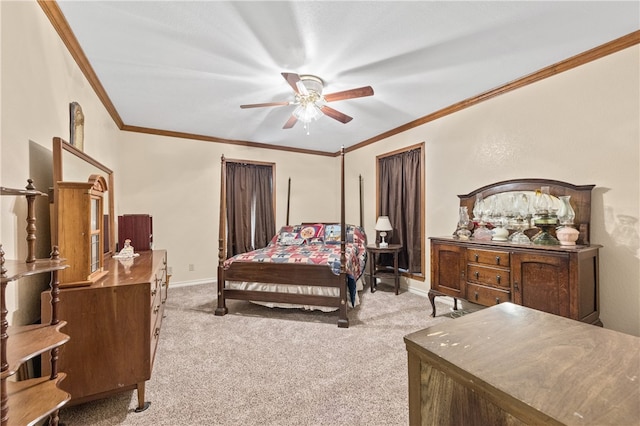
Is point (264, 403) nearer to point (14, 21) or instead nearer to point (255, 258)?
point (255, 258)

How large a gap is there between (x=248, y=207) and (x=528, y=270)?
12.9 feet

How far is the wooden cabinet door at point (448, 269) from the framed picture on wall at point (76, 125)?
338 cm

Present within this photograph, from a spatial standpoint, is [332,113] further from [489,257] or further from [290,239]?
[290,239]

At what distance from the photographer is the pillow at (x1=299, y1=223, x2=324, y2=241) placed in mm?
4613

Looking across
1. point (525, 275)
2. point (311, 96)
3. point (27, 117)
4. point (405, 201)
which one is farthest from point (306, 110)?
point (525, 275)

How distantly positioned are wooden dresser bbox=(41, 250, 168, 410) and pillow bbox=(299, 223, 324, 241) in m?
3.03

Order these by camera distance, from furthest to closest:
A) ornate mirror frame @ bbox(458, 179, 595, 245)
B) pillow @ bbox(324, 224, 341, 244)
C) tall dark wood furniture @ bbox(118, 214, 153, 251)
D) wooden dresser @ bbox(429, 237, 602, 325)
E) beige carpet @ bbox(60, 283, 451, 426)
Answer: pillow @ bbox(324, 224, 341, 244) < tall dark wood furniture @ bbox(118, 214, 153, 251) < ornate mirror frame @ bbox(458, 179, 595, 245) < wooden dresser @ bbox(429, 237, 602, 325) < beige carpet @ bbox(60, 283, 451, 426)

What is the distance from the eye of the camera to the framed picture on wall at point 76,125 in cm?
209

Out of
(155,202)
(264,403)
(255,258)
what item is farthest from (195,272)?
(264,403)

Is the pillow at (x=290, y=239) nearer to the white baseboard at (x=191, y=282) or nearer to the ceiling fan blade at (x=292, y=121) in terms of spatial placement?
the white baseboard at (x=191, y=282)

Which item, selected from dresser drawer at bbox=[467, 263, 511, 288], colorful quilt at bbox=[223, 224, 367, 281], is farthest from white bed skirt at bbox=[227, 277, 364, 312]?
dresser drawer at bbox=[467, 263, 511, 288]

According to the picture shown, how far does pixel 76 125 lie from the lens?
7.09 ft

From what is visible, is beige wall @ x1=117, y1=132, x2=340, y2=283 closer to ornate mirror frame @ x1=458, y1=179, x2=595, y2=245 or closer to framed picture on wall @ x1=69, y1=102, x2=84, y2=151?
framed picture on wall @ x1=69, y1=102, x2=84, y2=151

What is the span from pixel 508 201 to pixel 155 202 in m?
4.57
